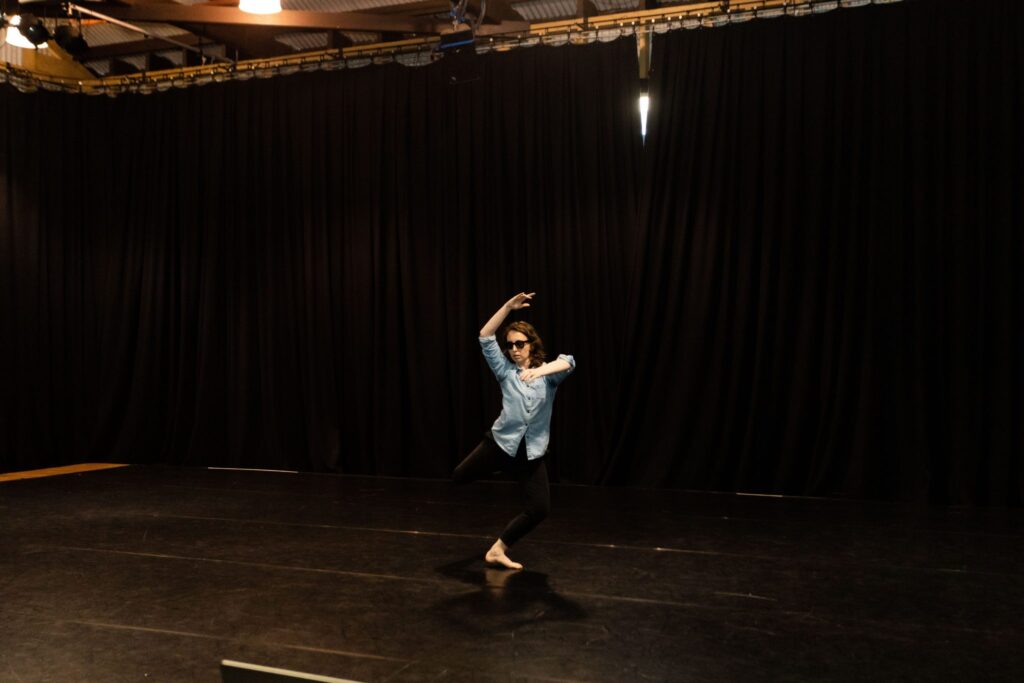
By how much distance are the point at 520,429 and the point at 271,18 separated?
4353 millimetres

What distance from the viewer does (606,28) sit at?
289 inches

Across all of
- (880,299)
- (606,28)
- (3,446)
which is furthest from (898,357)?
(3,446)

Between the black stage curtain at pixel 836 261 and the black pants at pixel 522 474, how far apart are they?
9.19ft

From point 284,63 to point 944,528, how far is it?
672 cm

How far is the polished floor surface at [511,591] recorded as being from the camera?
315 centimetres

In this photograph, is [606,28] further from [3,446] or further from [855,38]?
[3,446]

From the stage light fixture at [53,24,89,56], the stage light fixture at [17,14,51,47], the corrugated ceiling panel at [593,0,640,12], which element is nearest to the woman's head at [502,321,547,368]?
the corrugated ceiling panel at [593,0,640,12]

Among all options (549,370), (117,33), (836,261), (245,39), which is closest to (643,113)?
(836,261)

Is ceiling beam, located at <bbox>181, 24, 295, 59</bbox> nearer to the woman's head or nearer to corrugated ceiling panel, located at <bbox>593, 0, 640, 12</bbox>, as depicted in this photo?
corrugated ceiling panel, located at <bbox>593, 0, 640, 12</bbox>

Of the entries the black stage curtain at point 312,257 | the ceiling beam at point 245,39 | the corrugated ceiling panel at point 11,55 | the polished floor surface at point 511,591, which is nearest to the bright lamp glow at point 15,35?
the ceiling beam at point 245,39

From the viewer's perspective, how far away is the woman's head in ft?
14.8

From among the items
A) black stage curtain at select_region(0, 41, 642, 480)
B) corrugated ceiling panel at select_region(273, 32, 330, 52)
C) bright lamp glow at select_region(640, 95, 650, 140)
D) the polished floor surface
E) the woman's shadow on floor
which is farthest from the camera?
corrugated ceiling panel at select_region(273, 32, 330, 52)

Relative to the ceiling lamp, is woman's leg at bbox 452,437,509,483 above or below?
below

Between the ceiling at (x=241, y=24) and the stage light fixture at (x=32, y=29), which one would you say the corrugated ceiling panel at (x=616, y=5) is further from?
the stage light fixture at (x=32, y=29)
